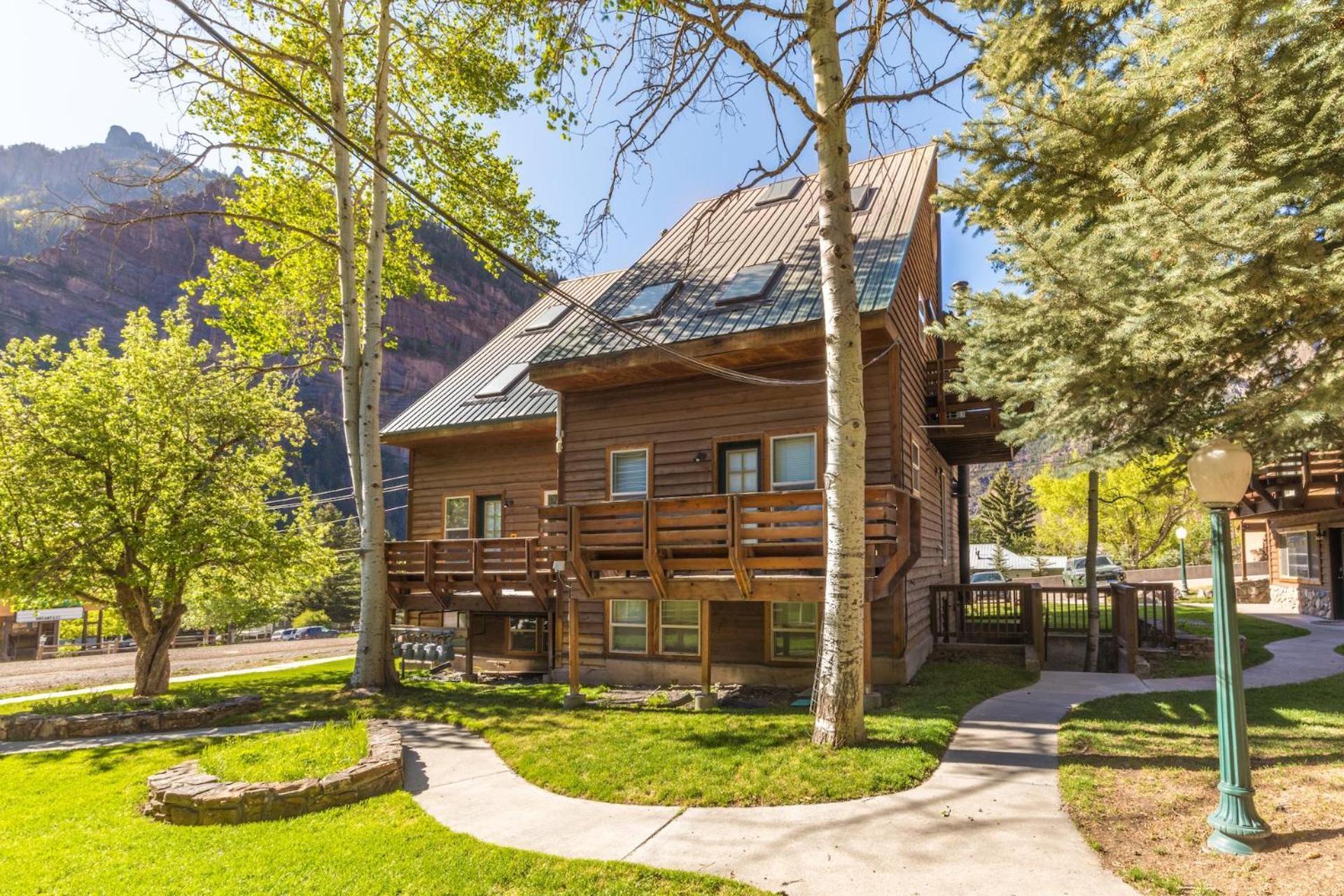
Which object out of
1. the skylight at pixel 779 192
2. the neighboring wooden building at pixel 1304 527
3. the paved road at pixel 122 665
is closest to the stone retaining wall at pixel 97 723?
the paved road at pixel 122 665

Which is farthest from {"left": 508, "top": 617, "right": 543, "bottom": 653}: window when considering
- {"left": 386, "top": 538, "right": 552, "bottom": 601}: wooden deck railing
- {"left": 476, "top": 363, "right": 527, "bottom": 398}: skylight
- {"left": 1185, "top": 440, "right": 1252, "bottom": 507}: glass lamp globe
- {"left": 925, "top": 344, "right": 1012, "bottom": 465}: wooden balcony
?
{"left": 1185, "top": 440, "right": 1252, "bottom": 507}: glass lamp globe

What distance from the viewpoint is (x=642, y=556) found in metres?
10.6

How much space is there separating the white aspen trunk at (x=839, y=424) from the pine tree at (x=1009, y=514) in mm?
44240

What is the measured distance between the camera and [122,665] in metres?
23.7

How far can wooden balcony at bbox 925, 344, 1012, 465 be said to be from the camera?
45.2 feet

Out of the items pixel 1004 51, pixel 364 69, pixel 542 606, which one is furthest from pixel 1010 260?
pixel 364 69

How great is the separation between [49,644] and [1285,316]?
45.5 metres

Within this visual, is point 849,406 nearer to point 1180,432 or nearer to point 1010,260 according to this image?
point 1010,260

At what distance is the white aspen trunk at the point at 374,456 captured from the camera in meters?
13.0

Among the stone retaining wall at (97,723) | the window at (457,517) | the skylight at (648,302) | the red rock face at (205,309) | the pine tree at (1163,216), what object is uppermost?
the red rock face at (205,309)

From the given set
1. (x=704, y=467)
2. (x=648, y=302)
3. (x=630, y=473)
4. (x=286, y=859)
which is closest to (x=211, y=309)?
(x=648, y=302)

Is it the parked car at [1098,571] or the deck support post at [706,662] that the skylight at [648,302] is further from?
the parked car at [1098,571]

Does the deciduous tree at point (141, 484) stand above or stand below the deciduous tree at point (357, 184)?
below

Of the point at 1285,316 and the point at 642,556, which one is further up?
the point at 1285,316
